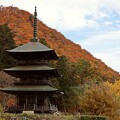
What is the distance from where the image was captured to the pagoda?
4197 centimetres

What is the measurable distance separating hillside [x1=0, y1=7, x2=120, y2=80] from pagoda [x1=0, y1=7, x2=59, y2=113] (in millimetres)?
49890

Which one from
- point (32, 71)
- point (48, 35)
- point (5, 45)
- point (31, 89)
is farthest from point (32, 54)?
point (48, 35)

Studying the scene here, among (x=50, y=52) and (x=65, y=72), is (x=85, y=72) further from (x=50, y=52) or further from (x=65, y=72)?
(x=50, y=52)

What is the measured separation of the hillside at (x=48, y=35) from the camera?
99125 mm

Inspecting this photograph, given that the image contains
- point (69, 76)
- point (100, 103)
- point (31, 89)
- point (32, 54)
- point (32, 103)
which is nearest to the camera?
point (100, 103)

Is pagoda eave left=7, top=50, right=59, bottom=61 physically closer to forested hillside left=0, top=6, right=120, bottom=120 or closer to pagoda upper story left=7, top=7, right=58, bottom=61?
pagoda upper story left=7, top=7, right=58, bottom=61

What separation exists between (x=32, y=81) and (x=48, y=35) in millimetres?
67847

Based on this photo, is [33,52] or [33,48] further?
[33,48]

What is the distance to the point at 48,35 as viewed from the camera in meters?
110

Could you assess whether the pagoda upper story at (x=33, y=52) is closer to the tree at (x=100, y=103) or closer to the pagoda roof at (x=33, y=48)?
the pagoda roof at (x=33, y=48)

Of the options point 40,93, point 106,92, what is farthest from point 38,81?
point 106,92

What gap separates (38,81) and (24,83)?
5.08 ft

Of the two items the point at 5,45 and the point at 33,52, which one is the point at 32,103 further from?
the point at 5,45

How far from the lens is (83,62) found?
77.5m
